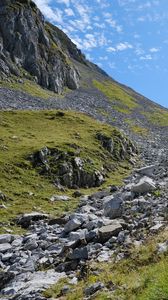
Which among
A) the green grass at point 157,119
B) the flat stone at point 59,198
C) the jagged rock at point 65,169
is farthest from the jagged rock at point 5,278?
the green grass at point 157,119

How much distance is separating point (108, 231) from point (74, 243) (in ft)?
4.82

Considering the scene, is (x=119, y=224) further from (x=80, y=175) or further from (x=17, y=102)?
(x=17, y=102)

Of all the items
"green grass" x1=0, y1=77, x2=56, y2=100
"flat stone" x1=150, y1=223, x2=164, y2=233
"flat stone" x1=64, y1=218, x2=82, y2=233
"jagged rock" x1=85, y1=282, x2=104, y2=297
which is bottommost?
"flat stone" x1=64, y1=218, x2=82, y2=233

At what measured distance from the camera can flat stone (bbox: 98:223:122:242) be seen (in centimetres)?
1806

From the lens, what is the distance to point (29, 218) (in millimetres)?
26984

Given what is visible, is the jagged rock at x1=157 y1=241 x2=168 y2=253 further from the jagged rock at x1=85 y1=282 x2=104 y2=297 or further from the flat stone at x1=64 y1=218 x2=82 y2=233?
the flat stone at x1=64 y1=218 x2=82 y2=233

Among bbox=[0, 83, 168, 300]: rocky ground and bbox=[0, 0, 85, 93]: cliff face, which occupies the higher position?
bbox=[0, 0, 85, 93]: cliff face

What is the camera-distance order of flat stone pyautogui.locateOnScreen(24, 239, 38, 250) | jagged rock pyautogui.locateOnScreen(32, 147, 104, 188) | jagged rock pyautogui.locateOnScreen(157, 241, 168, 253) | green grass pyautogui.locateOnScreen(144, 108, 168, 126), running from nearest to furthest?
1. jagged rock pyautogui.locateOnScreen(157, 241, 168, 253)
2. flat stone pyautogui.locateOnScreen(24, 239, 38, 250)
3. jagged rock pyautogui.locateOnScreen(32, 147, 104, 188)
4. green grass pyautogui.locateOnScreen(144, 108, 168, 126)

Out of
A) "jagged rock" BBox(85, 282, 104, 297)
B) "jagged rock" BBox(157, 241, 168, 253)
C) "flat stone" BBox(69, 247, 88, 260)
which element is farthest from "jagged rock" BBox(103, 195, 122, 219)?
"jagged rock" BBox(85, 282, 104, 297)

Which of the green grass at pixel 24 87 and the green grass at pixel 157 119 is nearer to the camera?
the green grass at pixel 24 87

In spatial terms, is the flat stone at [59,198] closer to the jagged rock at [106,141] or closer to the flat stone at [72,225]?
the flat stone at [72,225]

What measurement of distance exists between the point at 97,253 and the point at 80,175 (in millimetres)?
22773

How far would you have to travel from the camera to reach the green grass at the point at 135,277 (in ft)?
35.3

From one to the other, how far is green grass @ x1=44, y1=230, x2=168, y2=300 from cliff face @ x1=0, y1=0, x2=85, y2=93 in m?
103
